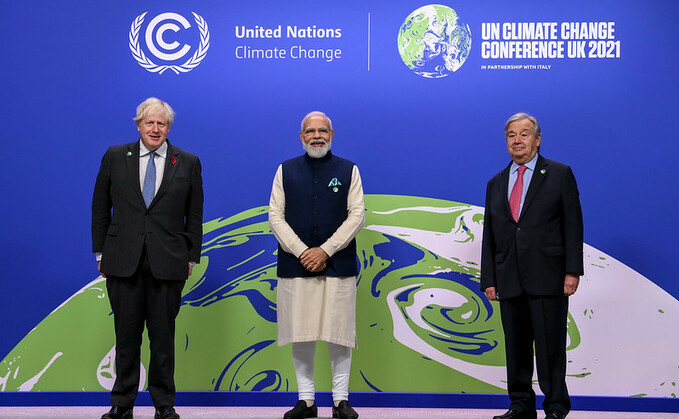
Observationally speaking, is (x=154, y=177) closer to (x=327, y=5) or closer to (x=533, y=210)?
(x=327, y=5)

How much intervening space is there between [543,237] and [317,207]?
119cm

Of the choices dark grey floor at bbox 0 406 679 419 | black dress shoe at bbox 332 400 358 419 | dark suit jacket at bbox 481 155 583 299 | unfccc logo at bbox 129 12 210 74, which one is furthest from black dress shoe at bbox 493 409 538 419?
unfccc logo at bbox 129 12 210 74

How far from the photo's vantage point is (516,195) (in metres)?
3.58

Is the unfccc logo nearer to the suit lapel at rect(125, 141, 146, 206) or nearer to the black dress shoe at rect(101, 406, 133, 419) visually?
the suit lapel at rect(125, 141, 146, 206)

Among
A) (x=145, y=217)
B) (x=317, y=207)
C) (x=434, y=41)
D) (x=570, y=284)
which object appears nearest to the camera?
(x=570, y=284)

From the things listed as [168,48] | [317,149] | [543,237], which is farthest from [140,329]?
[543,237]

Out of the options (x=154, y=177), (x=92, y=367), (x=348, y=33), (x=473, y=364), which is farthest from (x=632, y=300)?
(x=92, y=367)

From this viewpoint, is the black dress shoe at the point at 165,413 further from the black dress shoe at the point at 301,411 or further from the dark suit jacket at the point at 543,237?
the dark suit jacket at the point at 543,237

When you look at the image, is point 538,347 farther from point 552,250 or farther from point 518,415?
point 552,250

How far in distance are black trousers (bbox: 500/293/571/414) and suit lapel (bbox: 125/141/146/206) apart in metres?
1.99

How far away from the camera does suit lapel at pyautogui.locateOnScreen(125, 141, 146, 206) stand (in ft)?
11.6

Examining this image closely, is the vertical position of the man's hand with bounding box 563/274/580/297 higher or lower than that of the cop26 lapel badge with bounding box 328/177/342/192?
lower

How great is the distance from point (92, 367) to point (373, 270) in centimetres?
189

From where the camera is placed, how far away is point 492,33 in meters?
4.38
